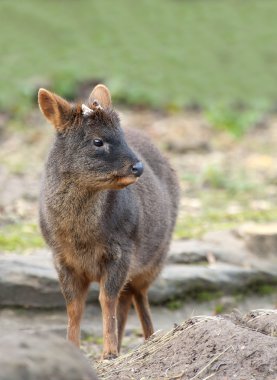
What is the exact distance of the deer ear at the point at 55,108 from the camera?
7289 millimetres

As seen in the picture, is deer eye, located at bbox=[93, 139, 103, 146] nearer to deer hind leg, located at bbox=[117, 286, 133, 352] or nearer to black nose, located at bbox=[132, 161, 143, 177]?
black nose, located at bbox=[132, 161, 143, 177]

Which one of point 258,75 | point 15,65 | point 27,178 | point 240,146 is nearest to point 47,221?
point 27,178

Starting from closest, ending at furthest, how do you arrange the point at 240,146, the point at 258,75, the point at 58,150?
the point at 58,150, the point at 240,146, the point at 258,75

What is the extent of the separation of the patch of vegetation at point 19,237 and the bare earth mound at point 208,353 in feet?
12.8

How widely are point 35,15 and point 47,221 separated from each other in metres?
13.4

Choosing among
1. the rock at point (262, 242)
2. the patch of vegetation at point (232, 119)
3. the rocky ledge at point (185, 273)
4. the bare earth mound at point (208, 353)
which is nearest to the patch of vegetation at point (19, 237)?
the rocky ledge at point (185, 273)

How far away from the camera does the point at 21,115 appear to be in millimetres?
17875

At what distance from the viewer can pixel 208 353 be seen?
6023mm

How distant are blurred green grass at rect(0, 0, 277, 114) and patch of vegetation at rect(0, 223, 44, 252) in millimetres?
8424

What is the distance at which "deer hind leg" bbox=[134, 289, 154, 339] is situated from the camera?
874 cm

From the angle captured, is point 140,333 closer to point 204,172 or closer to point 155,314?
point 155,314

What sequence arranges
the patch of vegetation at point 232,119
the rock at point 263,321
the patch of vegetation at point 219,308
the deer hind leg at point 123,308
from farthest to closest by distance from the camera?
the patch of vegetation at point 232,119, the patch of vegetation at point 219,308, the deer hind leg at point 123,308, the rock at point 263,321

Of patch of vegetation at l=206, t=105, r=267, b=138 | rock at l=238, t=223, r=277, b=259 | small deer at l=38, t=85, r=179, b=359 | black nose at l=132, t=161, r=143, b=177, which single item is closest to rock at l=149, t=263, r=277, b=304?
rock at l=238, t=223, r=277, b=259

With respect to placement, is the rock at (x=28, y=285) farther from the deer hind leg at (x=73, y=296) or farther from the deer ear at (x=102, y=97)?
the deer ear at (x=102, y=97)
